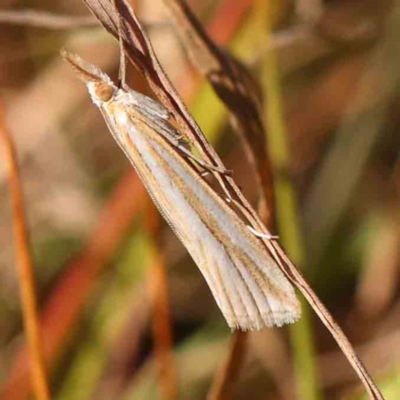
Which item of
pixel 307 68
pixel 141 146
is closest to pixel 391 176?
pixel 307 68

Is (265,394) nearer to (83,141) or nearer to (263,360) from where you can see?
(263,360)

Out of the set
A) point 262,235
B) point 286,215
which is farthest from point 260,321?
point 286,215

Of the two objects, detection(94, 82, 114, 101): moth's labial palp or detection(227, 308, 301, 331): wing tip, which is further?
detection(94, 82, 114, 101): moth's labial palp

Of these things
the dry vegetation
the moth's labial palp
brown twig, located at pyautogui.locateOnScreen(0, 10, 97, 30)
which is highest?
brown twig, located at pyautogui.locateOnScreen(0, 10, 97, 30)

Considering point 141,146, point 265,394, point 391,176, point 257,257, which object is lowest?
point 265,394

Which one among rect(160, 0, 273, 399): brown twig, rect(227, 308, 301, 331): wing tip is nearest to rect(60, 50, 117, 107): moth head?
rect(160, 0, 273, 399): brown twig

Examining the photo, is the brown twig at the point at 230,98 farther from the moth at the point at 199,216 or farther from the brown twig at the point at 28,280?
the brown twig at the point at 28,280

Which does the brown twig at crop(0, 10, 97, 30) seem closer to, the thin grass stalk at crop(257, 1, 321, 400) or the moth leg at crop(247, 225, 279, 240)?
the thin grass stalk at crop(257, 1, 321, 400)

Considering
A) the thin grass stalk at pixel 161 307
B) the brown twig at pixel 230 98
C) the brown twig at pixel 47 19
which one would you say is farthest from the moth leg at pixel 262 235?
the thin grass stalk at pixel 161 307
